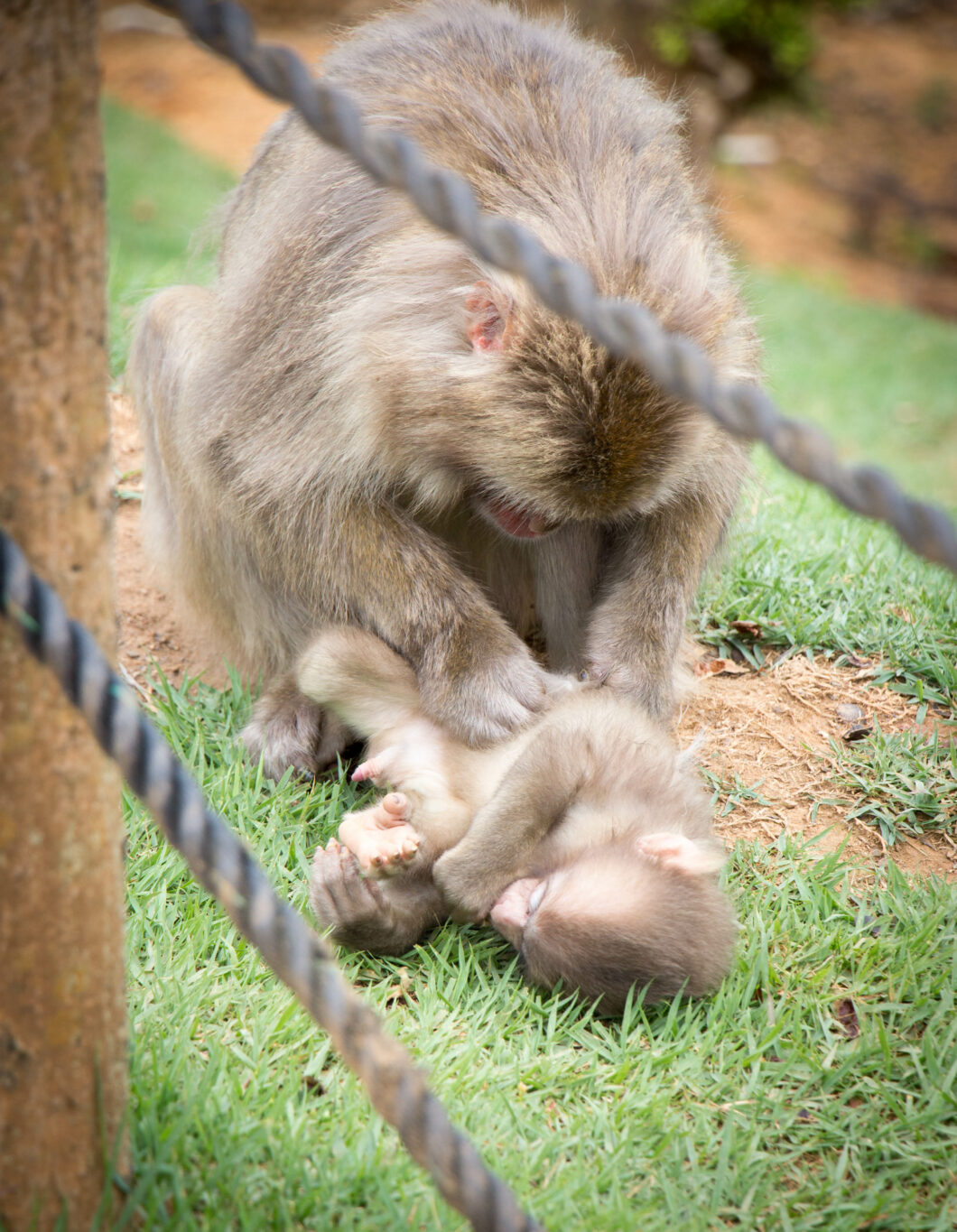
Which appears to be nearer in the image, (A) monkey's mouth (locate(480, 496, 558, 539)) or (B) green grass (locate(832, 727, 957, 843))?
(A) monkey's mouth (locate(480, 496, 558, 539))

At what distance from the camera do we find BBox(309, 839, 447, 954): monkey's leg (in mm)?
2434

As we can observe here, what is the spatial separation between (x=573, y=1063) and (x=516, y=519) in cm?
127

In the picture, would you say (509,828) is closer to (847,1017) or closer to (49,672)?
(847,1017)

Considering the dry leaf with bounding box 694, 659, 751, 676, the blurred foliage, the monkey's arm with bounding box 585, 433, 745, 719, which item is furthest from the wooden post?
the blurred foliage

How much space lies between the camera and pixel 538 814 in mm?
2555

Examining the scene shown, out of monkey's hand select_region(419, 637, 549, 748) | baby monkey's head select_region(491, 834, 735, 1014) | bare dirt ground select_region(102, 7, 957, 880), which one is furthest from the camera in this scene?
bare dirt ground select_region(102, 7, 957, 880)

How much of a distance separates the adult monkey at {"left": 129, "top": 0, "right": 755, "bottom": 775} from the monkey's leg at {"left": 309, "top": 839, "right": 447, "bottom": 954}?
491 mm

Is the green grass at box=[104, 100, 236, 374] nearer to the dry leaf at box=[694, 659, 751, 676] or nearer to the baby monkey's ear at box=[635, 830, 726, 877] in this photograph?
the dry leaf at box=[694, 659, 751, 676]

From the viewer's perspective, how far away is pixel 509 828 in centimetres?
251

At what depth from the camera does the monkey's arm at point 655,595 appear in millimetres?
3117

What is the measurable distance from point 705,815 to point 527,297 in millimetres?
1258

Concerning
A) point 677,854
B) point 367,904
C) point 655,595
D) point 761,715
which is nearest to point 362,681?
point 367,904

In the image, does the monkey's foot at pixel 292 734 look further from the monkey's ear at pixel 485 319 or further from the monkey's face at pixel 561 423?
the monkey's ear at pixel 485 319

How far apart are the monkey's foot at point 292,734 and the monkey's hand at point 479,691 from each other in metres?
0.40
